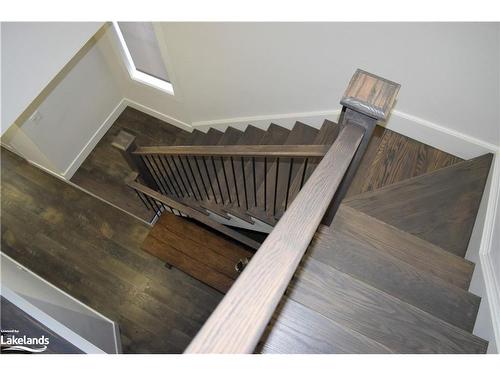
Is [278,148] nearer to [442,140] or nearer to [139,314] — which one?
[442,140]

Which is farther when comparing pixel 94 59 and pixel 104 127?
pixel 104 127

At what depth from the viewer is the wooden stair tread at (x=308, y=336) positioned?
1230 millimetres

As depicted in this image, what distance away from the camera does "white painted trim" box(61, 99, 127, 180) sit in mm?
3951

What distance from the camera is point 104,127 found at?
14.0 ft

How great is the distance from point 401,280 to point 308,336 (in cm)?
65

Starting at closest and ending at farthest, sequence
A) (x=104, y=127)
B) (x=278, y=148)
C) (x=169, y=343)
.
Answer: (x=278, y=148) → (x=169, y=343) → (x=104, y=127)

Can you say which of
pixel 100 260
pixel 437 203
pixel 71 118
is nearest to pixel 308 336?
pixel 437 203

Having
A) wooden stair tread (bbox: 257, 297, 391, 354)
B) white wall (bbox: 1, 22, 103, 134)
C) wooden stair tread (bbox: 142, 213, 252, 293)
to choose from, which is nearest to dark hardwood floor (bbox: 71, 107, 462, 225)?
wooden stair tread (bbox: 142, 213, 252, 293)

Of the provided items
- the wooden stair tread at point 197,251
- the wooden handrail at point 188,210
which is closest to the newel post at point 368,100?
the wooden handrail at point 188,210

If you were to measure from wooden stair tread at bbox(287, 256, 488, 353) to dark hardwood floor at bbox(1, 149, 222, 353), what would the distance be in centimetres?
209

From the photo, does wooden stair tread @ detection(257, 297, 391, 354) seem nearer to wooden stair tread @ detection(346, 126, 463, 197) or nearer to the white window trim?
wooden stair tread @ detection(346, 126, 463, 197)

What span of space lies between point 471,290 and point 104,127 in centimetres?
404

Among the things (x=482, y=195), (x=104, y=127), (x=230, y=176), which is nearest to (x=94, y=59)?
(x=104, y=127)

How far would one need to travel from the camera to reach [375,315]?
1394mm
